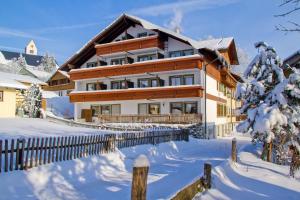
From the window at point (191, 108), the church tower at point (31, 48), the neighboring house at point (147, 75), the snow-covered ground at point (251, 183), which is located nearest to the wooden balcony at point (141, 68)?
the neighboring house at point (147, 75)

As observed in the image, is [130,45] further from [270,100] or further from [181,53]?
[270,100]

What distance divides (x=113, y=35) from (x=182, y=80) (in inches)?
459

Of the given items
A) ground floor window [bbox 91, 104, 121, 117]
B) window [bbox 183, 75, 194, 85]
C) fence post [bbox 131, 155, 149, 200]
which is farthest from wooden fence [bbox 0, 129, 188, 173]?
ground floor window [bbox 91, 104, 121, 117]

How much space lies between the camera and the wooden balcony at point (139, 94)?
3203 centimetres

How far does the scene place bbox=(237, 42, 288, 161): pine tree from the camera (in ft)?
44.9

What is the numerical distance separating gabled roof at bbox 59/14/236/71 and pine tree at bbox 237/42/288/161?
15.6 metres

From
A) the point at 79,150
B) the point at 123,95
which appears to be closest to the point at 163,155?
the point at 79,150

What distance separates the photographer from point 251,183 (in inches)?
422

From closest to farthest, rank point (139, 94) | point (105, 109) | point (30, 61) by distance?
point (139, 94) < point (105, 109) < point (30, 61)

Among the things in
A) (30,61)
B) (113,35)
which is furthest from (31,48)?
(113,35)

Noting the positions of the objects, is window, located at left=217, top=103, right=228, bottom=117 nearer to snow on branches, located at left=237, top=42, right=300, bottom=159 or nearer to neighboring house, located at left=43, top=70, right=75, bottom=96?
snow on branches, located at left=237, top=42, right=300, bottom=159

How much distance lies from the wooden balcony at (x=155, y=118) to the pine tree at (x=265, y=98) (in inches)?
561

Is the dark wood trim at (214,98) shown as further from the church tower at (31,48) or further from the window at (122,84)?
the church tower at (31,48)

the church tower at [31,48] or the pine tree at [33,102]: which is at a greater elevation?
the church tower at [31,48]
